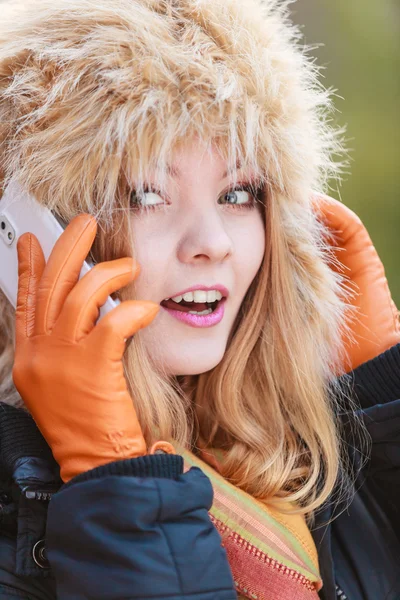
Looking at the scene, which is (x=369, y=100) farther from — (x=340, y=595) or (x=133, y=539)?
(x=133, y=539)

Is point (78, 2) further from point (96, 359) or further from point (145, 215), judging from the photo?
point (96, 359)

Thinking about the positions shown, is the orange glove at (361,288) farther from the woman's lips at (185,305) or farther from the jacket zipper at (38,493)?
the jacket zipper at (38,493)

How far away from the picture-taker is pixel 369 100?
4461 mm

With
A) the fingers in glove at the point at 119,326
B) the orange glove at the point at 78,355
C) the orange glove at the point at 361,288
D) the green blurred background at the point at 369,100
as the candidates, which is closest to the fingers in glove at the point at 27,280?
the orange glove at the point at 78,355

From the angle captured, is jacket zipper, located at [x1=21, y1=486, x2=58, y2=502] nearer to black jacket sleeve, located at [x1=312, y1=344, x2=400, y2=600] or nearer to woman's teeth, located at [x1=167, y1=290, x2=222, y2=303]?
woman's teeth, located at [x1=167, y1=290, x2=222, y2=303]

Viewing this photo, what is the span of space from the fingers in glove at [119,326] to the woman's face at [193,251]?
78 millimetres

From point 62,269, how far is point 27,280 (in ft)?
0.22

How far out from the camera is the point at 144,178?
1.06 meters

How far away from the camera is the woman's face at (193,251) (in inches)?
43.1

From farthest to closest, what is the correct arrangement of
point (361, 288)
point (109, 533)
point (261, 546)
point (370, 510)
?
point (361, 288), point (370, 510), point (261, 546), point (109, 533)

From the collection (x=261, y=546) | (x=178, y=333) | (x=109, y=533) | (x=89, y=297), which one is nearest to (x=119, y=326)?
(x=89, y=297)

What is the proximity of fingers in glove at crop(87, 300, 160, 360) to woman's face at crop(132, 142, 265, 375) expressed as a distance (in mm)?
78

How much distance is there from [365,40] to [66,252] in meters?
3.96

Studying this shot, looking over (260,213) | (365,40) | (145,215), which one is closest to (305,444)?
(260,213)
